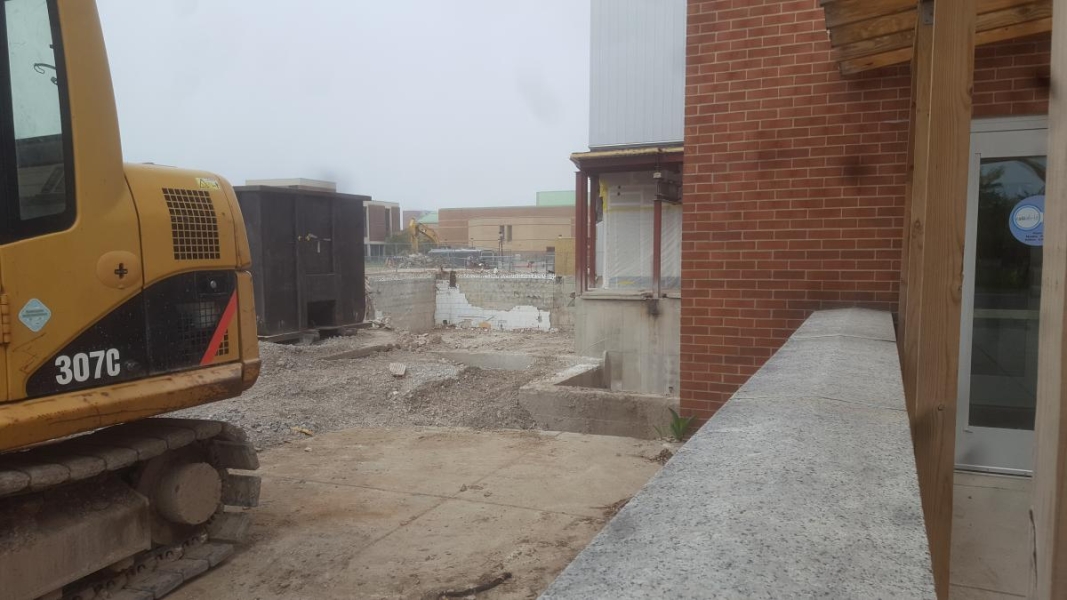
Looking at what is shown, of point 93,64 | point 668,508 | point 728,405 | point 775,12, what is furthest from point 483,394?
point 668,508

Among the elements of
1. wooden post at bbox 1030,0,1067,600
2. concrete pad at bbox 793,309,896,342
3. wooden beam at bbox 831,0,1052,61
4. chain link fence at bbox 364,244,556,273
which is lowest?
chain link fence at bbox 364,244,556,273

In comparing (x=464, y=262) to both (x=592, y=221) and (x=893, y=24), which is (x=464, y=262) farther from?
(x=893, y=24)

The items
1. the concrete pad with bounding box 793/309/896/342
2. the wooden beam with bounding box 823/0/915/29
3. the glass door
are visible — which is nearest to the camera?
the concrete pad with bounding box 793/309/896/342

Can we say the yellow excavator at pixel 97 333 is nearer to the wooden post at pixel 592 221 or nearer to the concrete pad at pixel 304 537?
the concrete pad at pixel 304 537

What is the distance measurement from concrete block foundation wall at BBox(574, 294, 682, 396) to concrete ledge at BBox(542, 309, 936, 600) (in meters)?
14.2

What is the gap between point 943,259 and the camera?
8.02ft

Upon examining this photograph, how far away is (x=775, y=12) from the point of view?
5.37m

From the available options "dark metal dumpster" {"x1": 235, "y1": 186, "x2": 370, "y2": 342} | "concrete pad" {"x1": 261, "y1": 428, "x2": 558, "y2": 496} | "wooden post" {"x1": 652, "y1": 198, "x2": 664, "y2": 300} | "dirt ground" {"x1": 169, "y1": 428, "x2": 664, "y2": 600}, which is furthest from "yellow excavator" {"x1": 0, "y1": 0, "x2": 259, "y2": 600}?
"wooden post" {"x1": 652, "y1": 198, "x2": 664, "y2": 300}

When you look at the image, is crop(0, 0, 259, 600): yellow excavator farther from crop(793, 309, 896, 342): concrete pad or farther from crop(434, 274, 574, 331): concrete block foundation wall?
crop(434, 274, 574, 331): concrete block foundation wall

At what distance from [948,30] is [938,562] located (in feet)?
6.02

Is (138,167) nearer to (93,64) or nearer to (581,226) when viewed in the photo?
(93,64)

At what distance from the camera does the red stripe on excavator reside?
169 inches

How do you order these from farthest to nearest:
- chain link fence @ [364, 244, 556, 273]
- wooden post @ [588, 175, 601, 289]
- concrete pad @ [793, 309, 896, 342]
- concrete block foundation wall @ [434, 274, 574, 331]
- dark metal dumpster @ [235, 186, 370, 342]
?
chain link fence @ [364, 244, 556, 273]
concrete block foundation wall @ [434, 274, 574, 331]
wooden post @ [588, 175, 601, 289]
dark metal dumpster @ [235, 186, 370, 342]
concrete pad @ [793, 309, 896, 342]

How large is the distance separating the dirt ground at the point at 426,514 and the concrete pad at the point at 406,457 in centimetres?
2
